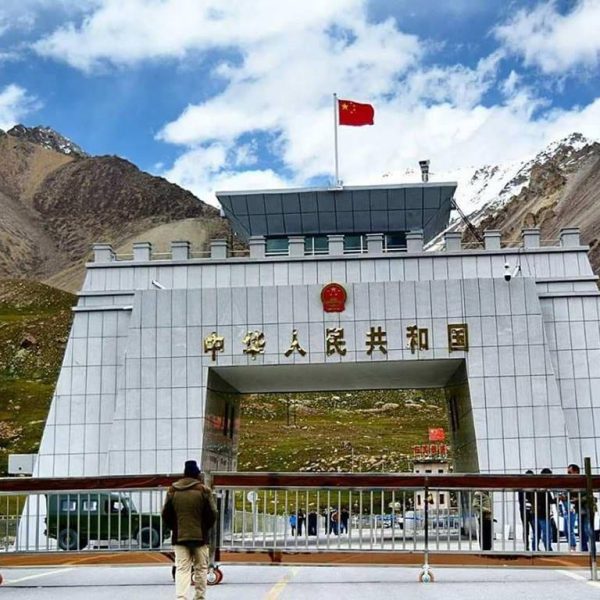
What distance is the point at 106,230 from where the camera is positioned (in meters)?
189

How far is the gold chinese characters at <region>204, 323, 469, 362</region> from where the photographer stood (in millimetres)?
25516

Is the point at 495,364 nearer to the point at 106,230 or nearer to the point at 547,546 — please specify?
the point at 547,546

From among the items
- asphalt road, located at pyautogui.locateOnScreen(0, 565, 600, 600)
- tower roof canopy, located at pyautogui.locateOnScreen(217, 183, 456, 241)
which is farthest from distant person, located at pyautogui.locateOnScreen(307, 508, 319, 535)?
tower roof canopy, located at pyautogui.locateOnScreen(217, 183, 456, 241)

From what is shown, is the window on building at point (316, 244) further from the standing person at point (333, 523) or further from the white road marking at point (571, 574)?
the white road marking at point (571, 574)

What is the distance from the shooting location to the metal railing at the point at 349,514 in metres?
13.2

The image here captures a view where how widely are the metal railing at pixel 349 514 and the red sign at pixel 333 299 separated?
12.1m

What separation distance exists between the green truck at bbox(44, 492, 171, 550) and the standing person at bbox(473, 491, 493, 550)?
4.07 m

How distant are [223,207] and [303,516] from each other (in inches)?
673

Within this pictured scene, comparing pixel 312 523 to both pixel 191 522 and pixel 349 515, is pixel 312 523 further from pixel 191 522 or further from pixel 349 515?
pixel 191 522

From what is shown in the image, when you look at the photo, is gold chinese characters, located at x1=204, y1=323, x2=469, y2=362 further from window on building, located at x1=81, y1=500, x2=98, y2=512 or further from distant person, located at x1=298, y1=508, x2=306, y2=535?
window on building, located at x1=81, y1=500, x2=98, y2=512

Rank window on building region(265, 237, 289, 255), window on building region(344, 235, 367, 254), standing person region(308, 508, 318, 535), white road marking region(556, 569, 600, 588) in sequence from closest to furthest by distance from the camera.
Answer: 1. white road marking region(556, 569, 600, 588)
2. standing person region(308, 508, 318, 535)
3. window on building region(344, 235, 367, 254)
4. window on building region(265, 237, 289, 255)

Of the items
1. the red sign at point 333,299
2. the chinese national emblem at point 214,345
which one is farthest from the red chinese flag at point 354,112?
the chinese national emblem at point 214,345

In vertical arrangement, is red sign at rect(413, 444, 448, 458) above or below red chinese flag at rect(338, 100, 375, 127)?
below

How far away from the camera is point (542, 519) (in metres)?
13.4
